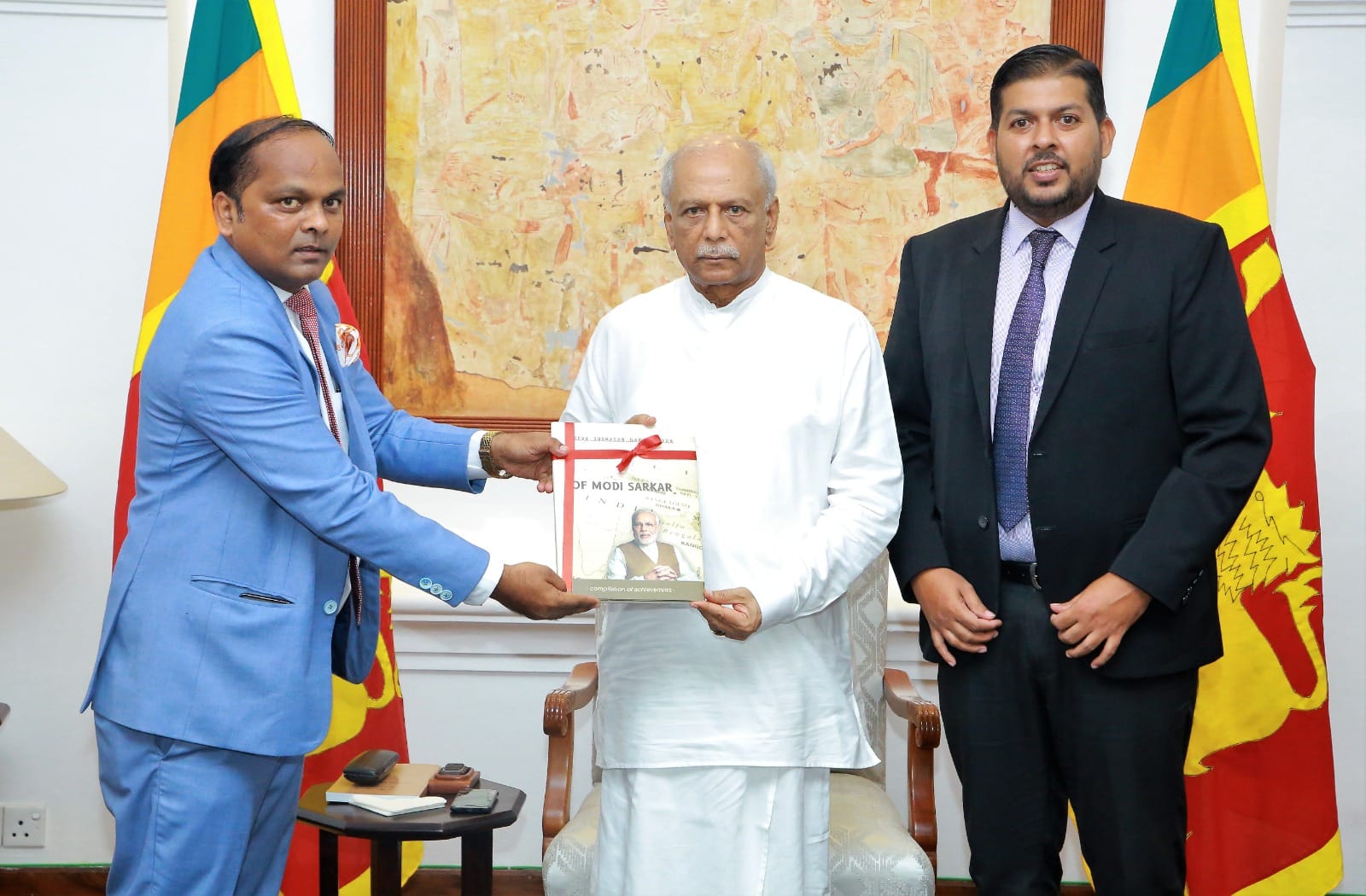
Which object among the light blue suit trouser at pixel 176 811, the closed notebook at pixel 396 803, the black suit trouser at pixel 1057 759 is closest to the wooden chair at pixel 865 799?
the closed notebook at pixel 396 803

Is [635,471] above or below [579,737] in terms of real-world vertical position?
above

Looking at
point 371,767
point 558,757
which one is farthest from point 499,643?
point 371,767

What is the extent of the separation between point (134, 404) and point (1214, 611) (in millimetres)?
2634

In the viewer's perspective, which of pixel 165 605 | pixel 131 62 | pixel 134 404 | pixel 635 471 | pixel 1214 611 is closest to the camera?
pixel 165 605

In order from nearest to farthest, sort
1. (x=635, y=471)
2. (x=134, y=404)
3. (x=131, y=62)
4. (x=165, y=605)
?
(x=165, y=605) < (x=635, y=471) < (x=134, y=404) < (x=131, y=62)

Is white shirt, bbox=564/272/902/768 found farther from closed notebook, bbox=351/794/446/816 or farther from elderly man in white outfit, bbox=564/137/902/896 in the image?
closed notebook, bbox=351/794/446/816

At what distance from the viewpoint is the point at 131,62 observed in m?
3.78

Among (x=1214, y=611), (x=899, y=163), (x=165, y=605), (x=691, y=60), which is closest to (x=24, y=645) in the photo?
(x=165, y=605)

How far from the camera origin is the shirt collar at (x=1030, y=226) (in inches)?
92.4

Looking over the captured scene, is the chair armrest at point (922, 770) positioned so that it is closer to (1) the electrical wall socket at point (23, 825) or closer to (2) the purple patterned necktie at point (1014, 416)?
(2) the purple patterned necktie at point (1014, 416)

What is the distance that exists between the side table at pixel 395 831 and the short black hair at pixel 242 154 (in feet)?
4.11

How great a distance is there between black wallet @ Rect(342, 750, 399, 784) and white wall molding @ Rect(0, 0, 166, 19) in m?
2.34

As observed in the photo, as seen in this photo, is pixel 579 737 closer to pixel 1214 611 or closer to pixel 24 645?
pixel 24 645

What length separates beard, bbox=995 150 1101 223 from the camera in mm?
2279
